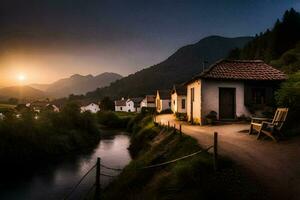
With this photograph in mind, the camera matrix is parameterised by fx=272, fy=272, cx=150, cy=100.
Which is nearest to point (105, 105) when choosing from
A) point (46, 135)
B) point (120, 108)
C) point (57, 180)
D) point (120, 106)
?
point (120, 108)

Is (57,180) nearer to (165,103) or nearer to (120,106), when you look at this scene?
(165,103)

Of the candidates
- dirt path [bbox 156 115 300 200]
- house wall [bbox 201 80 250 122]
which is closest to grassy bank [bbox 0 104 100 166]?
house wall [bbox 201 80 250 122]

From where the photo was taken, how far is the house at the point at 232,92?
22109 mm

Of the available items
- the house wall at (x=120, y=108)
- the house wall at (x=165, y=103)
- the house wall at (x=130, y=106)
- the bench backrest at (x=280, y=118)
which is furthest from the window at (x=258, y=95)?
the house wall at (x=120, y=108)

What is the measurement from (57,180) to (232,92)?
16.0 m

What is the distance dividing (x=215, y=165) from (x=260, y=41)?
73165mm

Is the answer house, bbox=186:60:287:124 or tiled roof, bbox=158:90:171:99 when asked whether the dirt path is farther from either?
tiled roof, bbox=158:90:171:99

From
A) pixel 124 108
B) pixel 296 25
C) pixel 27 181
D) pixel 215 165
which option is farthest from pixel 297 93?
pixel 124 108

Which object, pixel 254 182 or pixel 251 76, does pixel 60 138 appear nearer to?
pixel 251 76

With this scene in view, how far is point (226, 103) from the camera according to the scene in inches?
890

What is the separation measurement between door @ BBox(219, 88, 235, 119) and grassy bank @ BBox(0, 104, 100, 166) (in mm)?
20302

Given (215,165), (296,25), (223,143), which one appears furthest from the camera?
(296,25)

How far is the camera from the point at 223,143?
1280 centimetres

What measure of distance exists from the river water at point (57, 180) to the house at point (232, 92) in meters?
9.12
